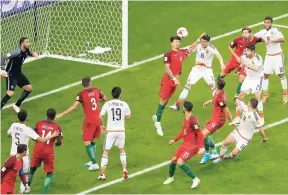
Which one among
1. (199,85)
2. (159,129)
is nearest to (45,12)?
(199,85)

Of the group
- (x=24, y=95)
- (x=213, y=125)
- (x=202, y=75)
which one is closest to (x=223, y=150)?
(x=213, y=125)

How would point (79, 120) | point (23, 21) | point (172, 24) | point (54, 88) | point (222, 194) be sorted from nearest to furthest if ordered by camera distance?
point (222, 194) < point (79, 120) < point (54, 88) < point (23, 21) < point (172, 24)

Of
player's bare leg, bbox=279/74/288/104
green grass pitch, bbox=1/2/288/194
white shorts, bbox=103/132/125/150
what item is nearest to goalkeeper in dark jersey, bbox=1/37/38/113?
green grass pitch, bbox=1/2/288/194

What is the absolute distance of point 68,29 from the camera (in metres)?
30.0

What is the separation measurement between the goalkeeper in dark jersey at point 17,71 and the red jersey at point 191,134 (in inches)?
224

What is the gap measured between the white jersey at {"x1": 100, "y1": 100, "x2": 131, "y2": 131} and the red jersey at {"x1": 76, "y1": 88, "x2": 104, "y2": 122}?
55 cm

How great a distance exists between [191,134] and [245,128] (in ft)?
5.24

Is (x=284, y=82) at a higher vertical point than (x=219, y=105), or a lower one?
higher

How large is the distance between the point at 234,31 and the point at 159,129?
8391mm

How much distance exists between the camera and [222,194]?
19172mm

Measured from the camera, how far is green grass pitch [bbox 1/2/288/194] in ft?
64.8

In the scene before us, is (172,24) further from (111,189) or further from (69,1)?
(111,189)

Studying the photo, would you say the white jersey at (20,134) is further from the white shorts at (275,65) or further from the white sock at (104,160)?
the white shorts at (275,65)

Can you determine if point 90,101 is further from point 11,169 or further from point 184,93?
point 184,93
